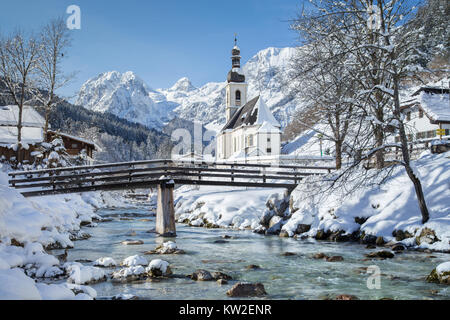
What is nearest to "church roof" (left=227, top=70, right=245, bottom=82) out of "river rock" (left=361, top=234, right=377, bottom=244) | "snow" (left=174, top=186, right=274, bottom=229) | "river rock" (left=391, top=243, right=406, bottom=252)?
"snow" (left=174, top=186, right=274, bottom=229)

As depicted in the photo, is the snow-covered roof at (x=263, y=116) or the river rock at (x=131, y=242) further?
the snow-covered roof at (x=263, y=116)

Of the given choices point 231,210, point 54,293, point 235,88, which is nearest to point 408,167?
point 54,293

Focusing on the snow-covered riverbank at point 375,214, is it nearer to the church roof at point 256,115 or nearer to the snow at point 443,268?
the snow at point 443,268

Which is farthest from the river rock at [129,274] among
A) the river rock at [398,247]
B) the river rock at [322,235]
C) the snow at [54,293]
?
the river rock at [322,235]

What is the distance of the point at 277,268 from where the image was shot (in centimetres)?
1112

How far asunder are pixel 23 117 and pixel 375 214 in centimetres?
3635

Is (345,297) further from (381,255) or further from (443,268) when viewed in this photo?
(381,255)

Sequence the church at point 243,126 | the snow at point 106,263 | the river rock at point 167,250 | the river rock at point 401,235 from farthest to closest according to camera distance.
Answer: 1. the church at point 243,126
2. the river rock at point 401,235
3. the river rock at point 167,250
4. the snow at point 106,263

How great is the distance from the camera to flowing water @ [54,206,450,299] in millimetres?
8203

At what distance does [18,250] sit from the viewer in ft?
33.0

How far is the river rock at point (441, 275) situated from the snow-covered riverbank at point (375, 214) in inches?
157

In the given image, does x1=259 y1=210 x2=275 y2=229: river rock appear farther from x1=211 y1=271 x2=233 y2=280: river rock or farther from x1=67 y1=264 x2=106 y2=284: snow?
x1=67 y1=264 x2=106 y2=284: snow

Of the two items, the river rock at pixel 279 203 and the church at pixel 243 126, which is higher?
the church at pixel 243 126

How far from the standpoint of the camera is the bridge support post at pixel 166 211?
63.2 feet
